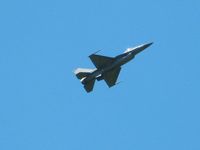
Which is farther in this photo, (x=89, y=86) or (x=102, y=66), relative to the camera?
(x=89, y=86)

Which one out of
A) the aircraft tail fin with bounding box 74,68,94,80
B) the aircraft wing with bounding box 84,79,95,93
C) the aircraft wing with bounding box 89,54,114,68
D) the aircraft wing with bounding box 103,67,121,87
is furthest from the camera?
the aircraft wing with bounding box 103,67,121,87

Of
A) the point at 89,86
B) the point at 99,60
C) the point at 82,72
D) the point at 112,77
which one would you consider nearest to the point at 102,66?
the point at 99,60

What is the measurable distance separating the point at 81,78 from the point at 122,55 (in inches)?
238

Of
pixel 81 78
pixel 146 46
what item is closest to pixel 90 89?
pixel 81 78

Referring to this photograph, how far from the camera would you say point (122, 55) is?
10694 centimetres

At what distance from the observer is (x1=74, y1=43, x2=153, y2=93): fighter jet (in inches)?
4198

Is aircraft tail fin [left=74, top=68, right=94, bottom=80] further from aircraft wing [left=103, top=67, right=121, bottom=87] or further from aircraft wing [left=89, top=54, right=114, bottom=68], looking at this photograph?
aircraft wing [left=103, top=67, right=121, bottom=87]

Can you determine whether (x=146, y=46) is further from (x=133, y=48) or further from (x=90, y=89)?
(x=90, y=89)

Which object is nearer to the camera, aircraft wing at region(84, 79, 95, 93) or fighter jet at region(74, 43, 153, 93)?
fighter jet at region(74, 43, 153, 93)

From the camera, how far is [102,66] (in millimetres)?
106750

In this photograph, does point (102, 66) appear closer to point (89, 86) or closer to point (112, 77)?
point (89, 86)

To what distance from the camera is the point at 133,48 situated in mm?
107938

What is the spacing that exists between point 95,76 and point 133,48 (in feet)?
20.0

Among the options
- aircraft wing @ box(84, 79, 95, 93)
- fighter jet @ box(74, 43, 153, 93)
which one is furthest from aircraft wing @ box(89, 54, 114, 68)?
aircraft wing @ box(84, 79, 95, 93)
